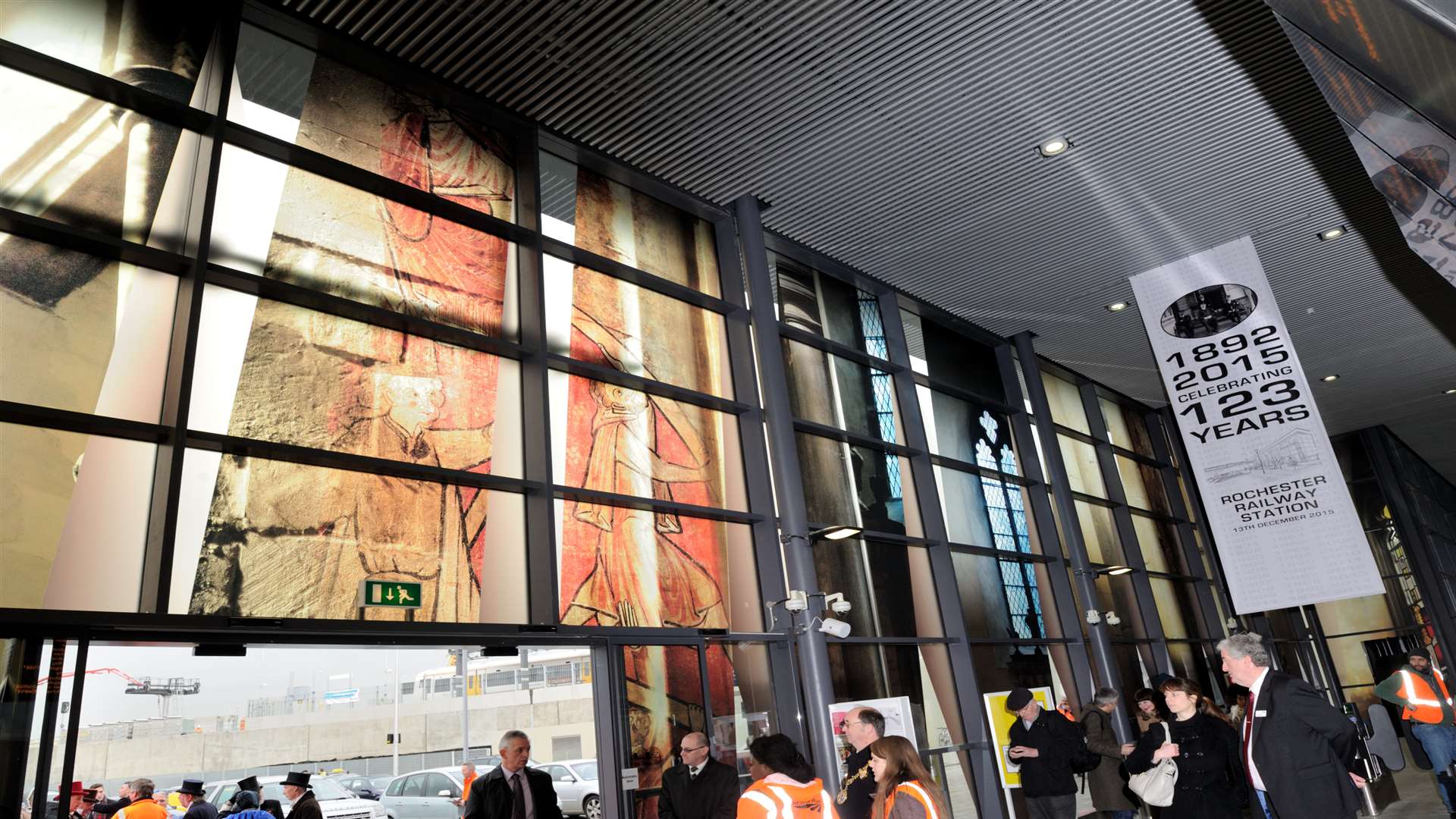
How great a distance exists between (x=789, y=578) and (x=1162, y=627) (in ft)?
A: 25.8

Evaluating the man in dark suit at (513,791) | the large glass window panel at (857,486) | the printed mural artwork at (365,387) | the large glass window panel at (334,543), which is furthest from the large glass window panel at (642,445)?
the man in dark suit at (513,791)

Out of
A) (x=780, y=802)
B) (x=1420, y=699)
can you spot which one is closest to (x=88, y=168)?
(x=780, y=802)

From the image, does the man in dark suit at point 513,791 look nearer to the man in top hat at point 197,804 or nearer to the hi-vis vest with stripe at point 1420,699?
the man in top hat at point 197,804

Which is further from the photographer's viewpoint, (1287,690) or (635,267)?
(635,267)

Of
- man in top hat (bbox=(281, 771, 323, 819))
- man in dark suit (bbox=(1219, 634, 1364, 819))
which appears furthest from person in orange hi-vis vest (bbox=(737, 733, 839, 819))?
man in top hat (bbox=(281, 771, 323, 819))

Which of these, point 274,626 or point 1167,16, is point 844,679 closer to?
point 274,626

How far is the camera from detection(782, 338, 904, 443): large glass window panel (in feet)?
28.7

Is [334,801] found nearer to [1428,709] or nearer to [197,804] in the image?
[197,804]

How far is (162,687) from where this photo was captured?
18.2 ft

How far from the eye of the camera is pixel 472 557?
5.88m

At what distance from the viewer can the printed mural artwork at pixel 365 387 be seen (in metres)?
5.03

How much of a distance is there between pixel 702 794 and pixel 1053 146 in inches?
238

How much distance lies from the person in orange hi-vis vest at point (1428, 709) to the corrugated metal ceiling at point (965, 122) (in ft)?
15.2

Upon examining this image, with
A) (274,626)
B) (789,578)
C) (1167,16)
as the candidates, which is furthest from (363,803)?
(1167,16)
